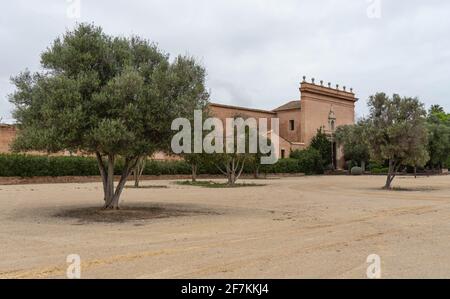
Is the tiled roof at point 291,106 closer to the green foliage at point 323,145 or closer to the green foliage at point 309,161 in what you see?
the green foliage at point 323,145

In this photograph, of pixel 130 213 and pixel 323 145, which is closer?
pixel 130 213

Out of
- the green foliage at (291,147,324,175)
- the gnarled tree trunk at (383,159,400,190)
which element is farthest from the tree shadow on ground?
the green foliage at (291,147,324,175)

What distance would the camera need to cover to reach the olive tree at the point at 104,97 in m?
15.5

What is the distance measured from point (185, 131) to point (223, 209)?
4.63 m

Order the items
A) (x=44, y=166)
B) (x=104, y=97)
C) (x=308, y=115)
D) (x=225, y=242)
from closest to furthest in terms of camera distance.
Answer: (x=225, y=242)
(x=104, y=97)
(x=44, y=166)
(x=308, y=115)

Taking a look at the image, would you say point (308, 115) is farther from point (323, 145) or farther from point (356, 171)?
point (356, 171)

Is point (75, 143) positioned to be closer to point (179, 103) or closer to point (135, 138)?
point (135, 138)

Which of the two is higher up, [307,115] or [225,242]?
[307,115]
